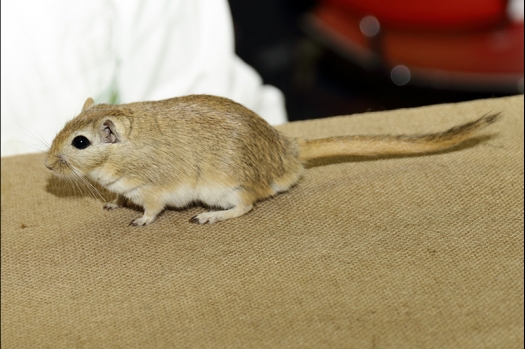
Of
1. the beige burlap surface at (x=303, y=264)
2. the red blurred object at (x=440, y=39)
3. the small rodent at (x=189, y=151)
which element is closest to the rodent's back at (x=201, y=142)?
the small rodent at (x=189, y=151)

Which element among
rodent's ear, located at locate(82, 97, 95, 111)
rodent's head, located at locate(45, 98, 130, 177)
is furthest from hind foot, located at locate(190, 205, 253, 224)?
rodent's ear, located at locate(82, 97, 95, 111)

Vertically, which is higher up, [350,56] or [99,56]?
[99,56]

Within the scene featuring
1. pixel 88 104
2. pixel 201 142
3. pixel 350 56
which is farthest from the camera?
pixel 350 56

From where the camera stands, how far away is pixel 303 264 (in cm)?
151

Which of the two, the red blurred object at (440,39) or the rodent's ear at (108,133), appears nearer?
the rodent's ear at (108,133)

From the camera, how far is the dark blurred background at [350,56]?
2.95 metres

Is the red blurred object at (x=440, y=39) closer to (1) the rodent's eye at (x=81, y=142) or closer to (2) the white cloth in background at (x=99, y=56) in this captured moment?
(2) the white cloth in background at (x=99, y=56)

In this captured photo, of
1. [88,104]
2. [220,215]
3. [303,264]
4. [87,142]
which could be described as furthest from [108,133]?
[303,264]

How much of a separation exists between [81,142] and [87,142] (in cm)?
2

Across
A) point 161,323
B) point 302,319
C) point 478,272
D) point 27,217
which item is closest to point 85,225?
point 27,217

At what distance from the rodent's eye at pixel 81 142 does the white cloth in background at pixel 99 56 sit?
60 cm

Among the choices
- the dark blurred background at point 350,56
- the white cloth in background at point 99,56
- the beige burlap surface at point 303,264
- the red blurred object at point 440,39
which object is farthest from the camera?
the dark blurred background at point 350,56

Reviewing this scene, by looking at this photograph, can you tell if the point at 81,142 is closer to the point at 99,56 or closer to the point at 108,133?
the point at 108,133

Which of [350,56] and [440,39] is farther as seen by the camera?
[350,56]
